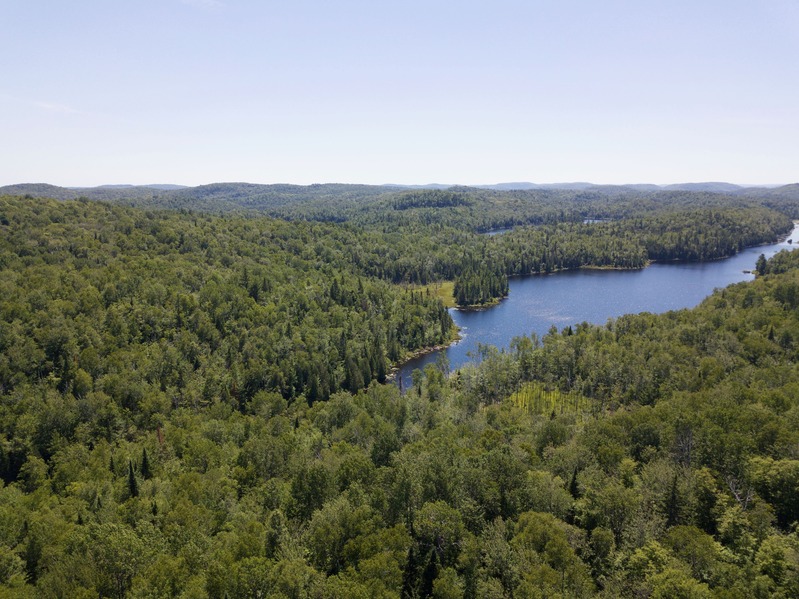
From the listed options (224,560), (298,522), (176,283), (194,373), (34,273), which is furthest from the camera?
(176,283)

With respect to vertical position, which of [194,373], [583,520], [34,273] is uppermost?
[34,273]

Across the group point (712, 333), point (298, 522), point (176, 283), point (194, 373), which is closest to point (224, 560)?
point (298, 522)

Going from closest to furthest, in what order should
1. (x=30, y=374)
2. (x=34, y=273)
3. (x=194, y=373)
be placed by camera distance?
1. (x=30, y=374)
2. (x=194, y=373)
3. (x=34, y=273)

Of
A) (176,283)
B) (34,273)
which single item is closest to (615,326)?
(176,283)

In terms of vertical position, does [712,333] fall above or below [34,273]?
below

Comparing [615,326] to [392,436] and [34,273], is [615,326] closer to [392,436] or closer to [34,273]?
[392,436]

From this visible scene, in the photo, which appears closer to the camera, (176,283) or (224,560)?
(224,560)
